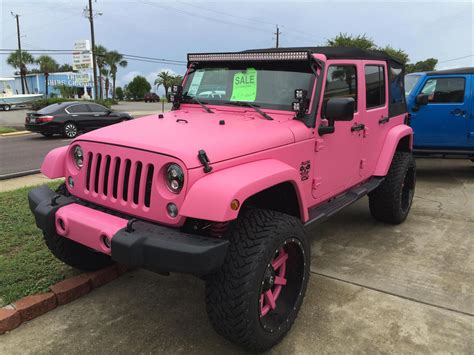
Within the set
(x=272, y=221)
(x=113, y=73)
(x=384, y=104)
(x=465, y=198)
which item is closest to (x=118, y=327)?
(x=272, y=221)

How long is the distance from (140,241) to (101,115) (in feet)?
50.0

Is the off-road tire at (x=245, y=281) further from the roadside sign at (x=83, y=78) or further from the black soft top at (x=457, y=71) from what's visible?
the roadside sign at (x=83, y=78)

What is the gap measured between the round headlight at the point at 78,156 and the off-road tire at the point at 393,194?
330 centimetres

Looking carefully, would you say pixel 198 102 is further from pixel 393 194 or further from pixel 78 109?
pixel 78 109

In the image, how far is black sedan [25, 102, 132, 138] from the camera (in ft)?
50.5

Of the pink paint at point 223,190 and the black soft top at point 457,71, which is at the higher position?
the black soft top at point 457,71

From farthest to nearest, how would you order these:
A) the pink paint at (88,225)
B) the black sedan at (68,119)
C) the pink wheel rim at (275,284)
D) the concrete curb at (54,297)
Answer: the black sedan at (68,119), the concrete curb at (54,297), the pink wheel rim at (275,284), the pink paint at (88,225)

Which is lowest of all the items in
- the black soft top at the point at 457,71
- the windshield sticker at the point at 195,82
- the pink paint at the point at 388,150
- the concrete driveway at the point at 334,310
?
the concrete driveway at the point at 334,310

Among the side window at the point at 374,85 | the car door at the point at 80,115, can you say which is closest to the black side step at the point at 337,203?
the side window at the point at 374,85

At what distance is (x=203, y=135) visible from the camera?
282cm

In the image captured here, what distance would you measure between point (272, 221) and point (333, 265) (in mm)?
1669

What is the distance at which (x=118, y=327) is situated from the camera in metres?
3.04

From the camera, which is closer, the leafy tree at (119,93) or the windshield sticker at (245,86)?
the windshield sticker at (245,86)

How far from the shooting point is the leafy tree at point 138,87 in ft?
222
